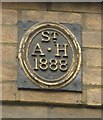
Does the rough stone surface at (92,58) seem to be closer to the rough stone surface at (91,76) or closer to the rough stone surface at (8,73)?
the rough stone surface at (91,76)

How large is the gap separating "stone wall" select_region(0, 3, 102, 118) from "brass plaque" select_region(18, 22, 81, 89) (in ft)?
0.19

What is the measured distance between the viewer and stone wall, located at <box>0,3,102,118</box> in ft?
25.3

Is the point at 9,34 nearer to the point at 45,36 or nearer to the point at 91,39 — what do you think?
the point at 45,36

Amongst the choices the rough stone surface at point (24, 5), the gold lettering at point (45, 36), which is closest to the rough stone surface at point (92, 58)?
the gold lettering at point (45, 36)

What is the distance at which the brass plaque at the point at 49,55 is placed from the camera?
779cm

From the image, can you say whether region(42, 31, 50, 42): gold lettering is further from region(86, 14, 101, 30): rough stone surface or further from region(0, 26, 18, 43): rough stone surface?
region(86, 14, 101, 30): rough stone surface

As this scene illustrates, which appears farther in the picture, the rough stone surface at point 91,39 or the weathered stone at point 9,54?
the rough stone surface at point 91,39

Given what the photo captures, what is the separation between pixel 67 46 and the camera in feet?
25.9

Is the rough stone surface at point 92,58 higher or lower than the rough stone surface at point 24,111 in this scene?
higher

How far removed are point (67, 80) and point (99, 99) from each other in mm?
267

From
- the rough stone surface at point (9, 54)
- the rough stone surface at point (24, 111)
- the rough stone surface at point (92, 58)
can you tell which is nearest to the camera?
the rough stone surface at point (24, 111)

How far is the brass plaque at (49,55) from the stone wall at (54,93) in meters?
0.06

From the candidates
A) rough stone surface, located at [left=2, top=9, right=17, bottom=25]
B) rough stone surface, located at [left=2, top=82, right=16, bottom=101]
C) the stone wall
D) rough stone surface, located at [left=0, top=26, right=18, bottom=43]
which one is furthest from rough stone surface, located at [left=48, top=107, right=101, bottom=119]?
rough stone surface, located at [left=2, top=9, right=17, bottom=25]

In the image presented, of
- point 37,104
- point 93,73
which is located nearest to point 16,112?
point 37,104
